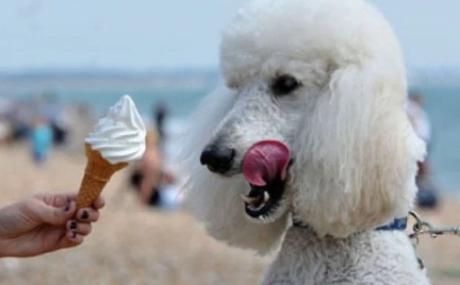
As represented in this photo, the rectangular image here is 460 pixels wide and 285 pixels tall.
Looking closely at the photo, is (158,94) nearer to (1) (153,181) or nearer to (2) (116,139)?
(1) (153,181)

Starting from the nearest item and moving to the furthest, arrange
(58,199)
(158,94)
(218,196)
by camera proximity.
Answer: (58,199)
(218,196)
(158,94)

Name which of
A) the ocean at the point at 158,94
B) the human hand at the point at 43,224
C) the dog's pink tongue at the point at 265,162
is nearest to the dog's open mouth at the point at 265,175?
the dog's pink tongue at the point at 265,162

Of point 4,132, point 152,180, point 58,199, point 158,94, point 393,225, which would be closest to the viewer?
point 58,199

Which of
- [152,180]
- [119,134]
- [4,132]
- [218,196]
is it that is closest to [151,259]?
[152,180]

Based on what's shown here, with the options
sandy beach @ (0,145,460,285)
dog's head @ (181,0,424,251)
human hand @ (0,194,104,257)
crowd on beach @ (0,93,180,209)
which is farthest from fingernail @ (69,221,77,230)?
sandy beach @ (0,145,460,285)

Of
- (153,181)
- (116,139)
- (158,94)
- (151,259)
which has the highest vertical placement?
(116,139)

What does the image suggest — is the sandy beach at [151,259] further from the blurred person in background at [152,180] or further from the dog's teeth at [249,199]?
the dog's teeth at [249,199]

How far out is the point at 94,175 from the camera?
9.45 feet

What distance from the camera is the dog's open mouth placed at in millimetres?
3035

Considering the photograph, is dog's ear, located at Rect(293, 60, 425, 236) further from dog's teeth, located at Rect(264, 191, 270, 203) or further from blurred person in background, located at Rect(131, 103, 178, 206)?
blurred person in background, located at Rect(131, 103, 178, 206)

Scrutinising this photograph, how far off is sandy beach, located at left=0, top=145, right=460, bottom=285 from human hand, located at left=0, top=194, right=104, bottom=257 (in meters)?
2.10

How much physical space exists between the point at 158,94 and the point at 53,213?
99407mm

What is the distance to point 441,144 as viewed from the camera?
130 ft

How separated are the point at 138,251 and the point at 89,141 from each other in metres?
6.58
